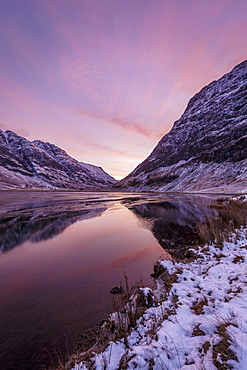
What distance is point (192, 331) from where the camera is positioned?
149 inches

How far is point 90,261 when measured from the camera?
33.6 ft

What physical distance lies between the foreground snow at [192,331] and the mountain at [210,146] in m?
74.9

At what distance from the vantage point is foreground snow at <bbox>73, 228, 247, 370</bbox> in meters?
2.99

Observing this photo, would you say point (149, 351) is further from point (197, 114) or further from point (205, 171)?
point (197, 114)

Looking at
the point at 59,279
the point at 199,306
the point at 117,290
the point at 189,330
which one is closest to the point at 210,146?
the point at 117,290

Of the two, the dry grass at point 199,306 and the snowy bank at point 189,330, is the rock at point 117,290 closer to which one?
the snowy bank at point 189,330

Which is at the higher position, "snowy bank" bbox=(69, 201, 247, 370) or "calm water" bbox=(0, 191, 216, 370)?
"snowy bank" bbox=(69, 201, 247, 370)

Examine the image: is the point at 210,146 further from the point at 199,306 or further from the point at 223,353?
the point at 223,353

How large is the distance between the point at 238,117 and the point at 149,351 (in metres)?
158

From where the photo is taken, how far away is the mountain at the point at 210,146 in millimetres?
96562

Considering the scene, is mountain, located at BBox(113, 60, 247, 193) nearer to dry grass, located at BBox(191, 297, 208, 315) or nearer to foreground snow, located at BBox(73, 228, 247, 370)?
foreground snow, located at BBox(73, 228, 247, 370)

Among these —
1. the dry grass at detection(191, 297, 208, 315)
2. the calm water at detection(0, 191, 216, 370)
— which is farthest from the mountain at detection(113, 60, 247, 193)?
the dry grass at detection(191, 297, 208, 315)

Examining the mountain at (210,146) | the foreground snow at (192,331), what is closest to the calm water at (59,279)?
the foreground snow at (192,331)

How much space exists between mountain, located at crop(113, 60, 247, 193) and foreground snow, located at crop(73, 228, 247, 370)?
74.9 meters
